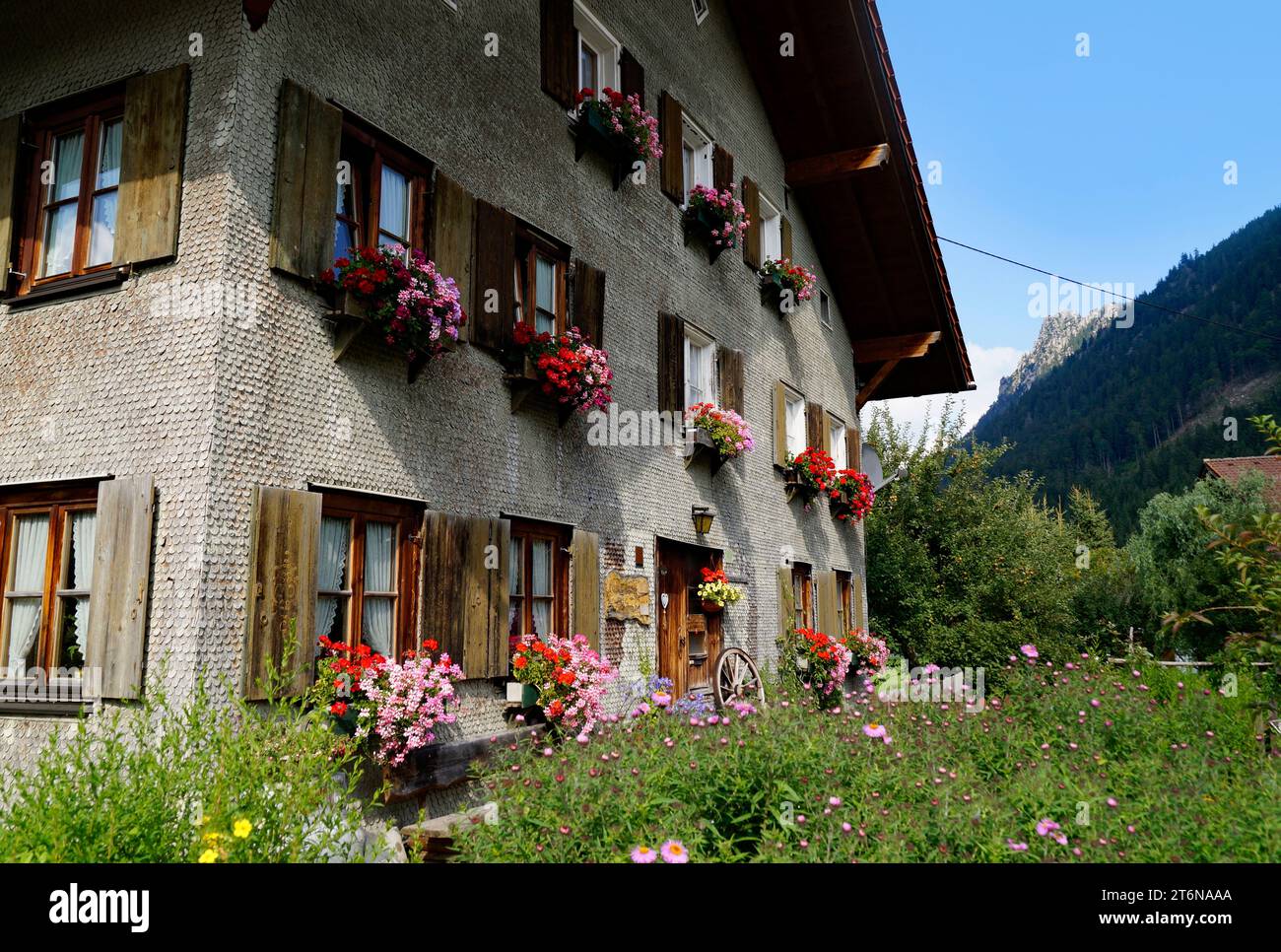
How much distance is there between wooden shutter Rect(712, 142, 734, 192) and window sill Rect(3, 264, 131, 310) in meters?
7.50

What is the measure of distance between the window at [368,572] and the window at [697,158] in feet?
22.3

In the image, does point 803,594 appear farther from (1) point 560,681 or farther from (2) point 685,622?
A: (1) point 560,681

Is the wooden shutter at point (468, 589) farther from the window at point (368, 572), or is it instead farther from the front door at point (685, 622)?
the front door at point (685, 622)

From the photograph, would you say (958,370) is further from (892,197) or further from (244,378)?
(244,378)

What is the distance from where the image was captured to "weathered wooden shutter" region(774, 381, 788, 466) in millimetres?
12719

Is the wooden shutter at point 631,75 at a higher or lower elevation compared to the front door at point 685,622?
higher

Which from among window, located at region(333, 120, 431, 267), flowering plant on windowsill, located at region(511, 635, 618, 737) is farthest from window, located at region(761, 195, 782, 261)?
flowering plant on windowsill, located at region(511, 635, 618, 737)

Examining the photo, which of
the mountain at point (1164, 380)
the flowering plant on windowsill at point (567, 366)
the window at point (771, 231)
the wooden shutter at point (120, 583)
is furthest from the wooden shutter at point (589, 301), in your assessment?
the mountain at point (1164, 380)

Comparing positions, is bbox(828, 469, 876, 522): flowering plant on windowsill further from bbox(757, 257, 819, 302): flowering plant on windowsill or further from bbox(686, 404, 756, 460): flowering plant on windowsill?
bbox(686, 404, 756, 460): flowering plant on windowsill

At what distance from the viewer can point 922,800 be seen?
459cm

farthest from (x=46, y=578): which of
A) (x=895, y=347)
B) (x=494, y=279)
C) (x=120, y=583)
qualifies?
(x=895, y=347)

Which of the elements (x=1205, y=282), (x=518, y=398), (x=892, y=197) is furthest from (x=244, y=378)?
(x=1205, y=282)

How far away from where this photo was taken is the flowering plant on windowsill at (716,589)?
10.4 meters

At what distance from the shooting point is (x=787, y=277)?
13.0m
